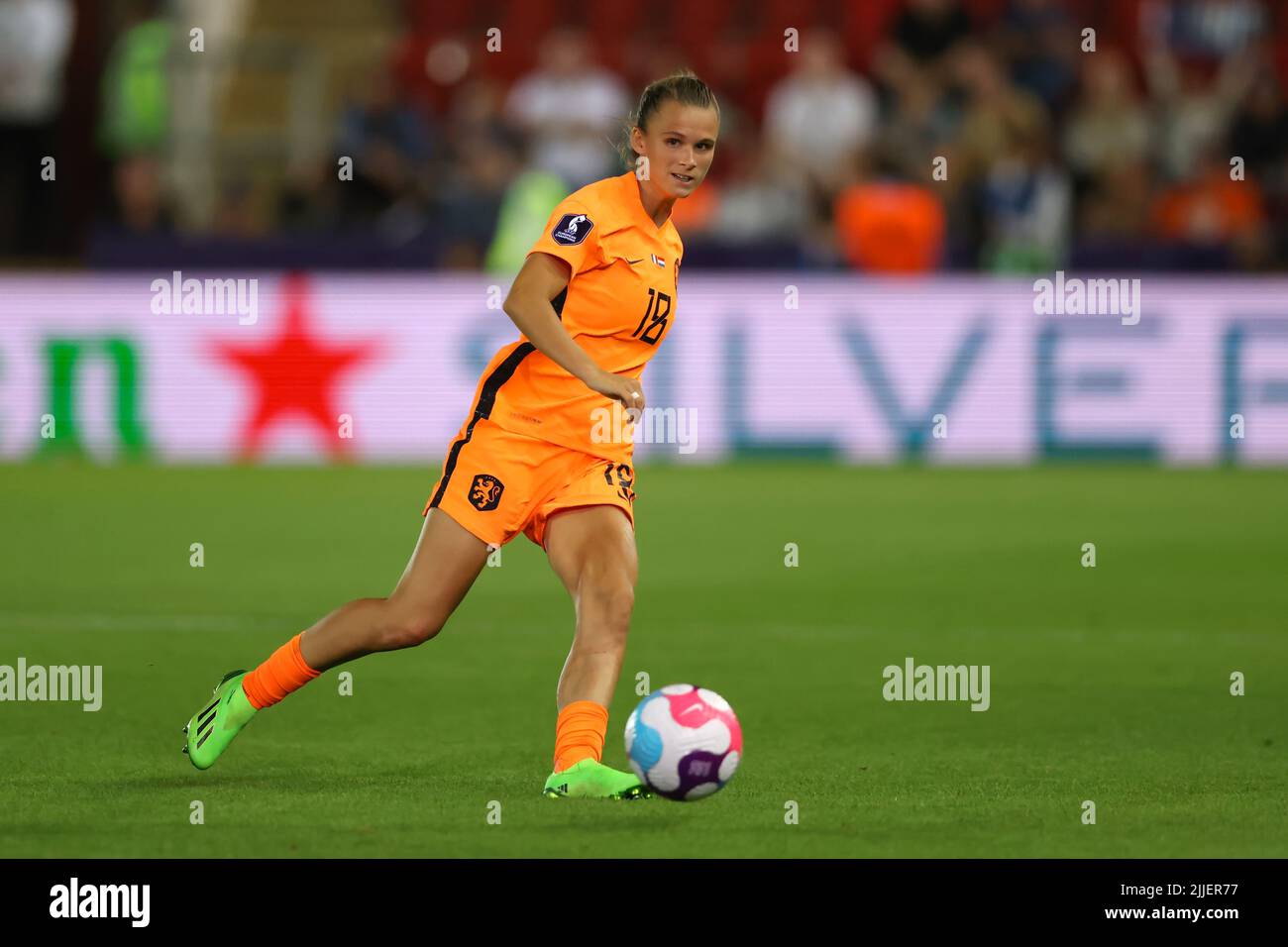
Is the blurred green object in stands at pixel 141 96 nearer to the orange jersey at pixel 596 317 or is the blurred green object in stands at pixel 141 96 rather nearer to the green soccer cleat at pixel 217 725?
the green soccer cleat at pixel 217 725

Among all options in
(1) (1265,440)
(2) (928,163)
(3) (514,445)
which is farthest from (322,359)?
(3) (514,445)

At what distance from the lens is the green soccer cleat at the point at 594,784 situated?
6945mm

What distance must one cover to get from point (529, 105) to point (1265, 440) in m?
7.82

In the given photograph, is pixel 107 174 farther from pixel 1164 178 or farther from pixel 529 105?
pixel 1164 178

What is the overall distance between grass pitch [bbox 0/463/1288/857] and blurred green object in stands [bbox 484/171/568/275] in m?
2.65

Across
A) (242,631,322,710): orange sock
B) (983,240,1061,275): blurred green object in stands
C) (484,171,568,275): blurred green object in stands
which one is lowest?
(242,631,322,710): orange sock

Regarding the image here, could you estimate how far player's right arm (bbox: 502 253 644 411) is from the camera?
6.85m

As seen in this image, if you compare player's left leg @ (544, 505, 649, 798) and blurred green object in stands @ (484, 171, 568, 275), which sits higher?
blurred green object in stands @ (484, 171, 568, 275)

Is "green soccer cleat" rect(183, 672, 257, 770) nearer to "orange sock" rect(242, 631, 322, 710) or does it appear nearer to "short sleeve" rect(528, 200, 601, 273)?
"orange sock" rect(242, 631, 322, 710)

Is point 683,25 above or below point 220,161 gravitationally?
above

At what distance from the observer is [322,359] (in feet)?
61.0

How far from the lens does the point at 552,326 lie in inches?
275

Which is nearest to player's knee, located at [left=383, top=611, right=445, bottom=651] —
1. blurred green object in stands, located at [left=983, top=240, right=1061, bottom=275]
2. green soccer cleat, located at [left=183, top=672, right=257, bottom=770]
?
green soccer cleat, located at [left=183, top=672, right=257, bottom=770]

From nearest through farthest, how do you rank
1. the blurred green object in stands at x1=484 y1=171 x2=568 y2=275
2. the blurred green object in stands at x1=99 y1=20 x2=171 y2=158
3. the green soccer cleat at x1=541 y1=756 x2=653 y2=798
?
the green soccer cleat at x1=541 y1=756 x2=653 y2=798 < the blurred green object in stands at x1=484 y1=171 x2=568 y2=275 < the blurred green object in stands at x1=99 y1=20 x2=171 y2=158
